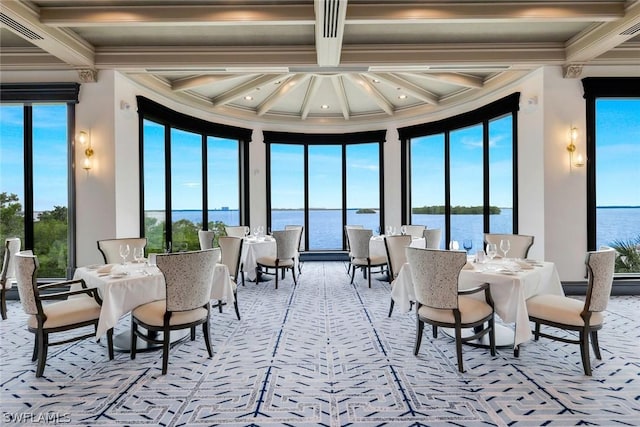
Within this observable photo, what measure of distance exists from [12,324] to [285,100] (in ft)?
19.8

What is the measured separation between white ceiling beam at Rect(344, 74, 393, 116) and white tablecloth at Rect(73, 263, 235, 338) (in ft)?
15.4

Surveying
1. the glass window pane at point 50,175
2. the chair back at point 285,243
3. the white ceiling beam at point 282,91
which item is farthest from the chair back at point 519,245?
the glass window pane at point 50,175

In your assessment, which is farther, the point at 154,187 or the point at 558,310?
the point at 154,187

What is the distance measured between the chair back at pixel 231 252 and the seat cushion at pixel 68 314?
164cm

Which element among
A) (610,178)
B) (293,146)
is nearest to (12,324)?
(293,146)

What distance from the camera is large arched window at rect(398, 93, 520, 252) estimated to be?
20.4 feet

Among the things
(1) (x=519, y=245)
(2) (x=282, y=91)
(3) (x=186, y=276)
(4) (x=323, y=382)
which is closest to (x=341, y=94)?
(2) (x=282, y=91)

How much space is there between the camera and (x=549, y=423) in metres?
2.20

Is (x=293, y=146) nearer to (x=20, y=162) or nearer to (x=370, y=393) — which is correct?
(x=20, y=162)

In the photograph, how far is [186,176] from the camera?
7461 millimetres

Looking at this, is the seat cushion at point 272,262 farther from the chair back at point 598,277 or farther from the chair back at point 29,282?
the chair back at point 598,277

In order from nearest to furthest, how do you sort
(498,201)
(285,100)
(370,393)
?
(370,393) < (498,201) < (285,100)

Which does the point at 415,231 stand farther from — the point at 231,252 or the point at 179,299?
the point at 179,299

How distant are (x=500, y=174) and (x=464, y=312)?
171 inches
